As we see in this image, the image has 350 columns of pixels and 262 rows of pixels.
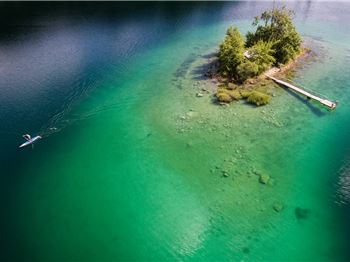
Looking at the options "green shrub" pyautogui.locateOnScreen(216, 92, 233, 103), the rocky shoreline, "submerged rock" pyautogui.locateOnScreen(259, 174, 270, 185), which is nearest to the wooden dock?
the rocky shoreline

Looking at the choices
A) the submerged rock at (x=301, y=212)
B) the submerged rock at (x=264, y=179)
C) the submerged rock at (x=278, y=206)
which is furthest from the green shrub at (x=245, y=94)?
the submerged rock at (x=301, y=212)

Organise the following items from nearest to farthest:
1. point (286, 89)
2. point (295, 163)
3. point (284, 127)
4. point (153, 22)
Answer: point (295, 163)
point (284, 127)
point (286, 89)
point (153, 22)

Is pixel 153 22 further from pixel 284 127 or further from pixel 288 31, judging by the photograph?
pixel 284 127

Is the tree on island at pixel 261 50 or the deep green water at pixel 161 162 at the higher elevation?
the tree on island at pixel 261 50

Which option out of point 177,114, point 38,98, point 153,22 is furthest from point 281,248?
point 153,22

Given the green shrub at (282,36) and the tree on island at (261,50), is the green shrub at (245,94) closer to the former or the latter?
the tree on island at (261,50)

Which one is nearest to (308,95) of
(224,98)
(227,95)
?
(227,95)

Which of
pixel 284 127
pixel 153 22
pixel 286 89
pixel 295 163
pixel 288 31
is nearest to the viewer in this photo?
pixel 295 163
